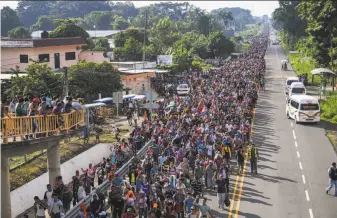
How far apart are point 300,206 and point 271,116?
19943mm

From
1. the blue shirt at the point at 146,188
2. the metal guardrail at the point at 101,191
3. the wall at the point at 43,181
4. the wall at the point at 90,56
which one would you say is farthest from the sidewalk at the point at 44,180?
the wall at the point at 90,56

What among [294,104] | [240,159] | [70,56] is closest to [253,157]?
[240,159]

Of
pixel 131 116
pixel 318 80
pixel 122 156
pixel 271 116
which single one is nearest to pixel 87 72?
pixel 131 116

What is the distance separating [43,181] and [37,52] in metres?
28.5

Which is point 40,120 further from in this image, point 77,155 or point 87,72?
point 87,72

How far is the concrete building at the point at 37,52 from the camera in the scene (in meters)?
46.7

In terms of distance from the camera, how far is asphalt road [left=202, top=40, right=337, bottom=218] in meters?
17.7

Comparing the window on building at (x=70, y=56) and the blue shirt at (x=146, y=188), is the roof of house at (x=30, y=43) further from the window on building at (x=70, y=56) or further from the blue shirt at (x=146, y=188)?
the blue shirt at (x=146, y=188)

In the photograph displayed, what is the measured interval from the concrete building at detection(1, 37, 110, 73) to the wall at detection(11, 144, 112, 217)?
70.1 ft

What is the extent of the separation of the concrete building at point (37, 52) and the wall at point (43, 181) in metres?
21.4

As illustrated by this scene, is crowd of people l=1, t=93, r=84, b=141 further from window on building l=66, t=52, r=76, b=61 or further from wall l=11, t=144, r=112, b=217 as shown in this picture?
window on building l=66, t=52, r=76, b=61

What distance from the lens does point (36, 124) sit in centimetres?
1631

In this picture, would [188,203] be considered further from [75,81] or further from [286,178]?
[75,81]

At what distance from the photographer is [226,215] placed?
17.3 meters
